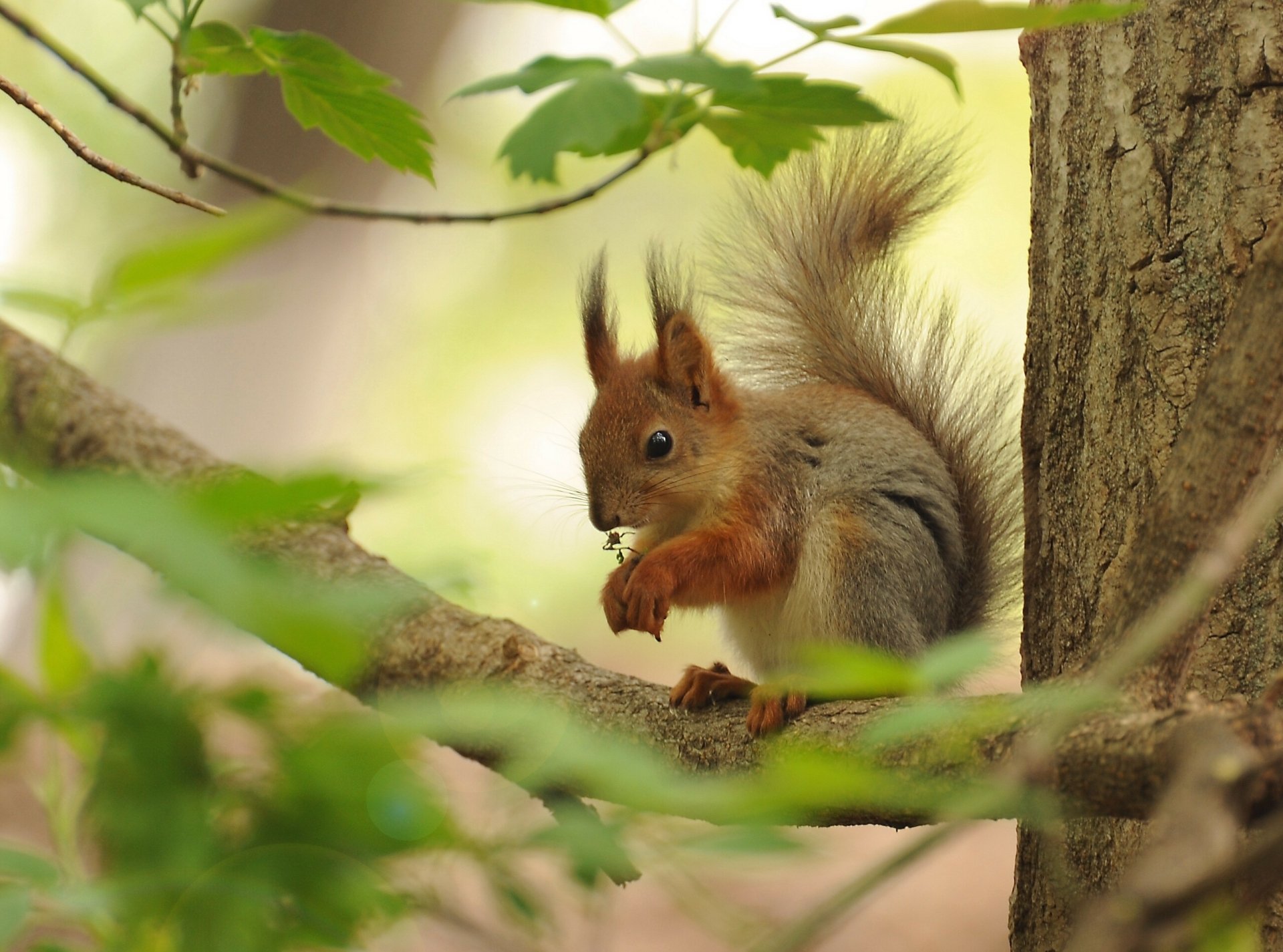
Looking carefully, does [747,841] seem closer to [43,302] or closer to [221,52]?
[43,302]

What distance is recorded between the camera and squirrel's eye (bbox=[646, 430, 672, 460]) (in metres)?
1.57

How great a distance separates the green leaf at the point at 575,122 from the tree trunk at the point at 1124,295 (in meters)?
0.72

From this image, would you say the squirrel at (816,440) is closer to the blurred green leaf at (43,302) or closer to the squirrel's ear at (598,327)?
the squirrel's ear at (598,327)

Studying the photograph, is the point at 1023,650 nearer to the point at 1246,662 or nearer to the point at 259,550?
the point at 1246,662

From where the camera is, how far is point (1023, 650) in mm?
1244

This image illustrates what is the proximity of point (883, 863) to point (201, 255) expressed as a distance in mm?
276

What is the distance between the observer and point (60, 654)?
0.40 metres

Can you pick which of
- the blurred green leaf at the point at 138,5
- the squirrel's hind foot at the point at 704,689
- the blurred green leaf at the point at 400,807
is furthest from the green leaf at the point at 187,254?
the squirrel's hind foot at the point at 704,689

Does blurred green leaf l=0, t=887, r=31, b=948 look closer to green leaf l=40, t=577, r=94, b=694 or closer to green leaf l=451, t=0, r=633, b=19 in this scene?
green leaf l=40, t=577, r=94, b=694

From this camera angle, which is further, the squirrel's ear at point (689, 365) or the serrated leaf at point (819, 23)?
the squirrel's ear at point (689, 365)

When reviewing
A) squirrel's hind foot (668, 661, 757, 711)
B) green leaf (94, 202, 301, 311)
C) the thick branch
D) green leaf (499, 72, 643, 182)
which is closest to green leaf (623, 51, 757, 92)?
green leaf (499, 72, 643, 182)

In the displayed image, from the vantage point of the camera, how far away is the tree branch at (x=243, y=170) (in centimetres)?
60

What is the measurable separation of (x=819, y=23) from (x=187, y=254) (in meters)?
0.37

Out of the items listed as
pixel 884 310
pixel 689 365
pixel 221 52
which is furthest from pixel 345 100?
pixel 884 310
